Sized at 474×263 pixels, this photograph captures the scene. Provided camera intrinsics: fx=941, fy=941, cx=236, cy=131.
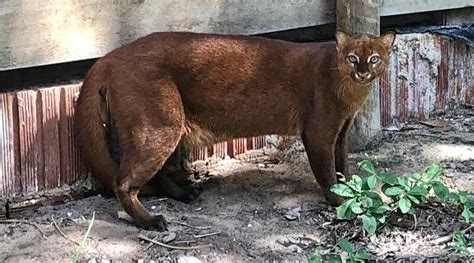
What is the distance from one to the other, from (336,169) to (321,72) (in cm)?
53

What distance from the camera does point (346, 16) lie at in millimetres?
5359

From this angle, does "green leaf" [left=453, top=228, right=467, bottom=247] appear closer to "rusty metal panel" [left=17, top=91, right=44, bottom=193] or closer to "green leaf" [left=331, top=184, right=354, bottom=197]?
"green leaf" [left=331, top=184, right=354, bottom=197]

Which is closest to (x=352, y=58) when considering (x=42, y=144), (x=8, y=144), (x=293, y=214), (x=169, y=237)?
(x=293, y=214)

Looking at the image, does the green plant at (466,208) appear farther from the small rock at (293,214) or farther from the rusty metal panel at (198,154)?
the rusty metal panel at (198,154)

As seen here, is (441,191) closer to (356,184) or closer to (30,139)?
(356,184)

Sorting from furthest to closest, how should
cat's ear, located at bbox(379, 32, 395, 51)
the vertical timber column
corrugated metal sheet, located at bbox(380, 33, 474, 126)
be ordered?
corrugated metal sheet, located at bbox(380, 33, 474, 126) < the vertical timber column < cat's ear, located at bbox(379, 32, 395, 51)

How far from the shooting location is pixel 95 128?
451 cm

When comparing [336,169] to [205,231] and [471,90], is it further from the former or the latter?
[471,90]

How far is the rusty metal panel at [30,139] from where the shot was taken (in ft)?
14.6

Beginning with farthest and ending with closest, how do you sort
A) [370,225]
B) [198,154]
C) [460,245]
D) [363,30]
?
[363,30] < [198,154] < [370,225] < [460,245]

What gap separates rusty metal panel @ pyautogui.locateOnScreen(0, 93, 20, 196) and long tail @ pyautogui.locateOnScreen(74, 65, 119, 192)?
30 cm

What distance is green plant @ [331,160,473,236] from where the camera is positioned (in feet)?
13.4

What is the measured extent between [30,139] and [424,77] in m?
2.54

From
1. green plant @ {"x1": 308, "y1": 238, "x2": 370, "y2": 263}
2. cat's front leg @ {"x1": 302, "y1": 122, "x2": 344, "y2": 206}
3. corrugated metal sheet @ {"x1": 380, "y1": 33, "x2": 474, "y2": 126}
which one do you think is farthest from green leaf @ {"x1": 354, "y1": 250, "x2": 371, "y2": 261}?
corrugated metal sheet @ {"x1": 380, "y1": 33, "x2": 474, "y2": 126}
